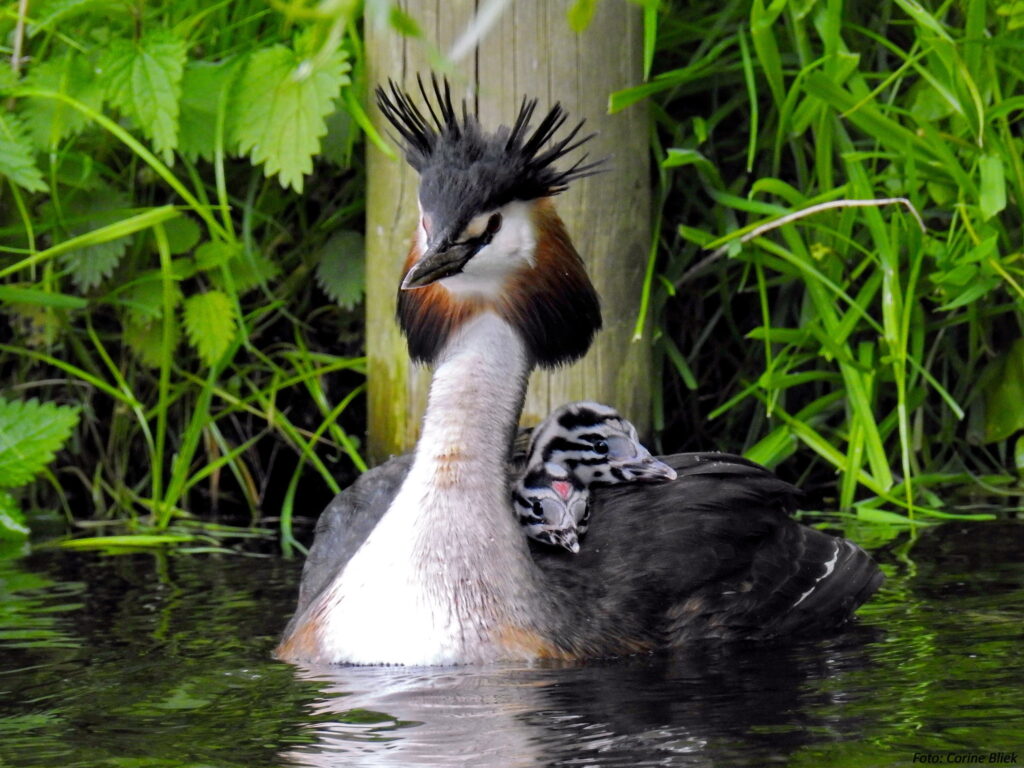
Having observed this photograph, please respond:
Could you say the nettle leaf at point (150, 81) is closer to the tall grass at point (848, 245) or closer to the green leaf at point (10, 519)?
the green leaf at point (10, 519)

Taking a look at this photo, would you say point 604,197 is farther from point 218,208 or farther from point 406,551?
point 406,551

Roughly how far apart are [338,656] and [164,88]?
89.5 inches

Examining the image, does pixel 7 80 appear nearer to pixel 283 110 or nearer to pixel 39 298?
pixel 39 298

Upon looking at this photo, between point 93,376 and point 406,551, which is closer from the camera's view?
point 406,551

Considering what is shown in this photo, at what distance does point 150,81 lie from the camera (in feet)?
16.7

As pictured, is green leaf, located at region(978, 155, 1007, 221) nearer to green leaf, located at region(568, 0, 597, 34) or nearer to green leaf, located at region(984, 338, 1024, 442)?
Answer: green leaf, located at region(984, 338, 1024, 442)

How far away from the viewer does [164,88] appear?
16.7ft

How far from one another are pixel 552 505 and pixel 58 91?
94.9 inches

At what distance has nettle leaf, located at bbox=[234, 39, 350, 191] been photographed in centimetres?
507

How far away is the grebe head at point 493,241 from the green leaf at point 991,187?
61.3 inches

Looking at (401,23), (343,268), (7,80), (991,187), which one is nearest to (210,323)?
(343,268)

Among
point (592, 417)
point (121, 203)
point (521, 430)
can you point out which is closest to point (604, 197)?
point (521, 430)

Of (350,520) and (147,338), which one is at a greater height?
(147,338)

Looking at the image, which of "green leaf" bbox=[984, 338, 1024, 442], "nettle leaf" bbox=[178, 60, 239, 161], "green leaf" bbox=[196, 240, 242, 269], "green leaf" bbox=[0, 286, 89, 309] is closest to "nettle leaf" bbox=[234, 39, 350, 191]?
"nettle leaf" bbox=[178, 60, 239, 161]
